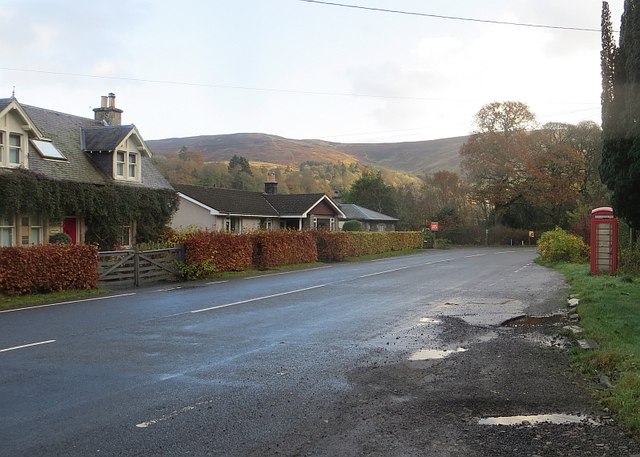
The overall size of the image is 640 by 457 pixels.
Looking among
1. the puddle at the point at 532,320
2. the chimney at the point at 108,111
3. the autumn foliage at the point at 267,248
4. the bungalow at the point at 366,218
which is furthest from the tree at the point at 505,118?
the puddle at the point at 532,320

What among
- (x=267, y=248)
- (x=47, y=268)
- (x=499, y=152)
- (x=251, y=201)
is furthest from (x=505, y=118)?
(x=47, y=268)

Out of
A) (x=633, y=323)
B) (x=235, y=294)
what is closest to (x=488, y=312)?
(x=633, y=323)

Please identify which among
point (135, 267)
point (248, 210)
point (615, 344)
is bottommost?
point (615, 344)

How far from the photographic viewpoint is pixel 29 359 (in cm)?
908

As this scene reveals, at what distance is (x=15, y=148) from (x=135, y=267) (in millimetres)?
8790

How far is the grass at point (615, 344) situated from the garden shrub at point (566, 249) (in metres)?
Answer: 16.9

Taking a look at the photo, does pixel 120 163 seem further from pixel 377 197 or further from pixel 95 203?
pixel 377 197

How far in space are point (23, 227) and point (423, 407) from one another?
2407 centimetres

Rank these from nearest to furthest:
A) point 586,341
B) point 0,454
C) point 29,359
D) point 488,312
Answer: point 0,454 < point 29,359 < point 586,341 < point 488,312

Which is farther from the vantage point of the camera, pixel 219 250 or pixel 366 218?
pixel 366 218

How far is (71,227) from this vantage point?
94.6ft

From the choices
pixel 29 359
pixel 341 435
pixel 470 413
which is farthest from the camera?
pixel 29 359

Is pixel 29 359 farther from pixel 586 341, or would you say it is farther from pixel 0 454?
pixel 586 341

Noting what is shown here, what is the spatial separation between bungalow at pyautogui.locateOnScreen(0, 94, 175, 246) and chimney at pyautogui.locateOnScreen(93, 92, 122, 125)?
62 millimetres
